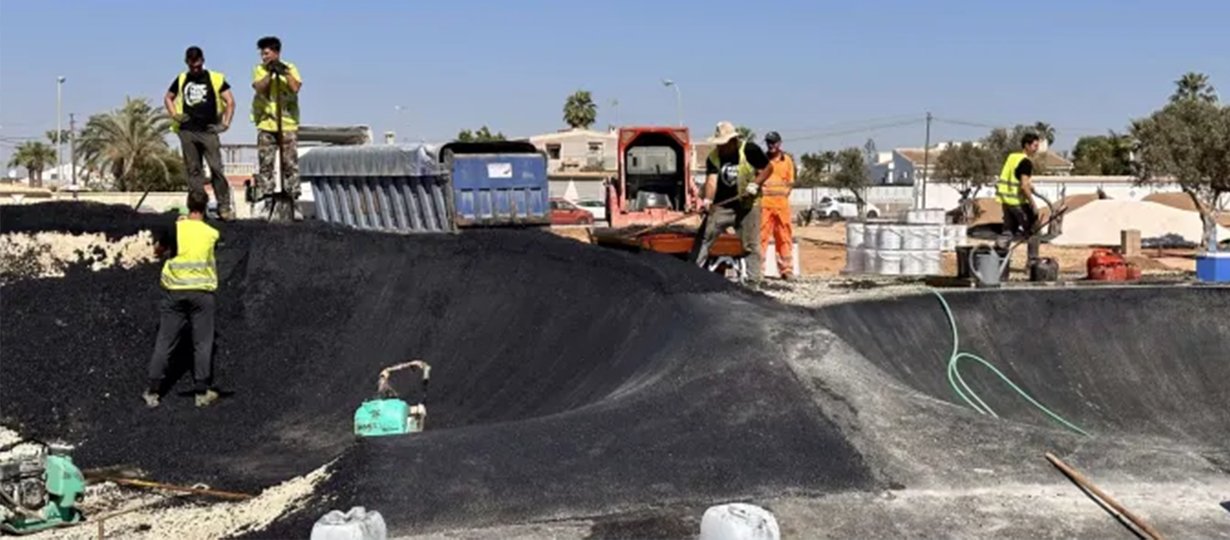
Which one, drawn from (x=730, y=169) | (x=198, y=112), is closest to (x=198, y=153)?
(x=198, y=112)

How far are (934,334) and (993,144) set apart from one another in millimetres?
55288

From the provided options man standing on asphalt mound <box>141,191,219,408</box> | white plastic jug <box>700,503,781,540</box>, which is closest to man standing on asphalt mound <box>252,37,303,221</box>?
man standing on asphalt mound <box>141,191,219,408</box>

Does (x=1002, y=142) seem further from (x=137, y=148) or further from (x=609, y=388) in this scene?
(x=609, y=388)

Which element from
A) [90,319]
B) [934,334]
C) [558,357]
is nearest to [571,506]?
[558,357]

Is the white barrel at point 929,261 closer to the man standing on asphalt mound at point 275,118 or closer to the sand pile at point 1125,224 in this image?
the man standing on asphalt mound at point 275,118

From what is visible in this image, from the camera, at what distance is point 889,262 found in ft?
57.5

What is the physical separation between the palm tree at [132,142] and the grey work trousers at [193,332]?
148 feet

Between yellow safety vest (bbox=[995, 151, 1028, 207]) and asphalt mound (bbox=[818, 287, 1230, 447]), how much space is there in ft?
4.07

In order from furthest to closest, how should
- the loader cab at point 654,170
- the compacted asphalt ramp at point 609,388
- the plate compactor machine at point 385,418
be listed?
the loader cab at point 654,170 < the plate compactor machine at point 385,418 < the compacted asphalt ramp at point 609,388

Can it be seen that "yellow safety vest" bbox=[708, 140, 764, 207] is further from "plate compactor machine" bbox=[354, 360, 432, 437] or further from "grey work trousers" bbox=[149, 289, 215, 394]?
"plate compactor machine" bbox=[354, 360, 432, 437]

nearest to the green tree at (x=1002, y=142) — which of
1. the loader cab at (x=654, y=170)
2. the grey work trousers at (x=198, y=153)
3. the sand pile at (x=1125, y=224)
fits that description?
the sand pile at (x=1125, y=224)

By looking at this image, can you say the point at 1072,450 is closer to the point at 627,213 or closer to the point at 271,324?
the point at 271,324

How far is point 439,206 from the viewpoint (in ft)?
57.1

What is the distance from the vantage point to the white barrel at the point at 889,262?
57.3 ft
